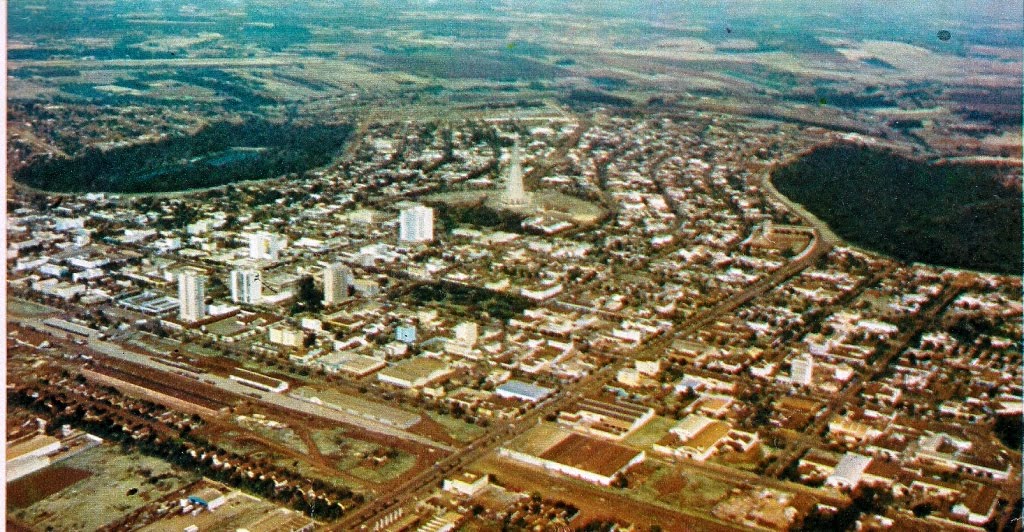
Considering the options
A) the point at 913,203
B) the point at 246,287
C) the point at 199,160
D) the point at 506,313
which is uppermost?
the point at 246,287

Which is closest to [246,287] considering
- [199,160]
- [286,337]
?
[286,337]

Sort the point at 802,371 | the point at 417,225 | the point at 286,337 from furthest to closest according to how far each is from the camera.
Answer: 1. the point at 417,225
2. the point at 286,337
3. the point at 802,371

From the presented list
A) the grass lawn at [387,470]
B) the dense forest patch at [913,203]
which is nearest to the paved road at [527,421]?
the grass lawn at [387,470]

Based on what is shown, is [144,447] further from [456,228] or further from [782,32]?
[782,32]

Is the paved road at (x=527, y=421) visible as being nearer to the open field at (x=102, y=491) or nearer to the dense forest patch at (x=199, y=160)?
the open field at (x=102, y=491)

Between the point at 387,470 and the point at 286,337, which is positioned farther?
the point at 286,337

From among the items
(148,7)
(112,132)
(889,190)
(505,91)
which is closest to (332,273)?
(889,190)

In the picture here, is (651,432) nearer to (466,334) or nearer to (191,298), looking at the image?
(466,334)
